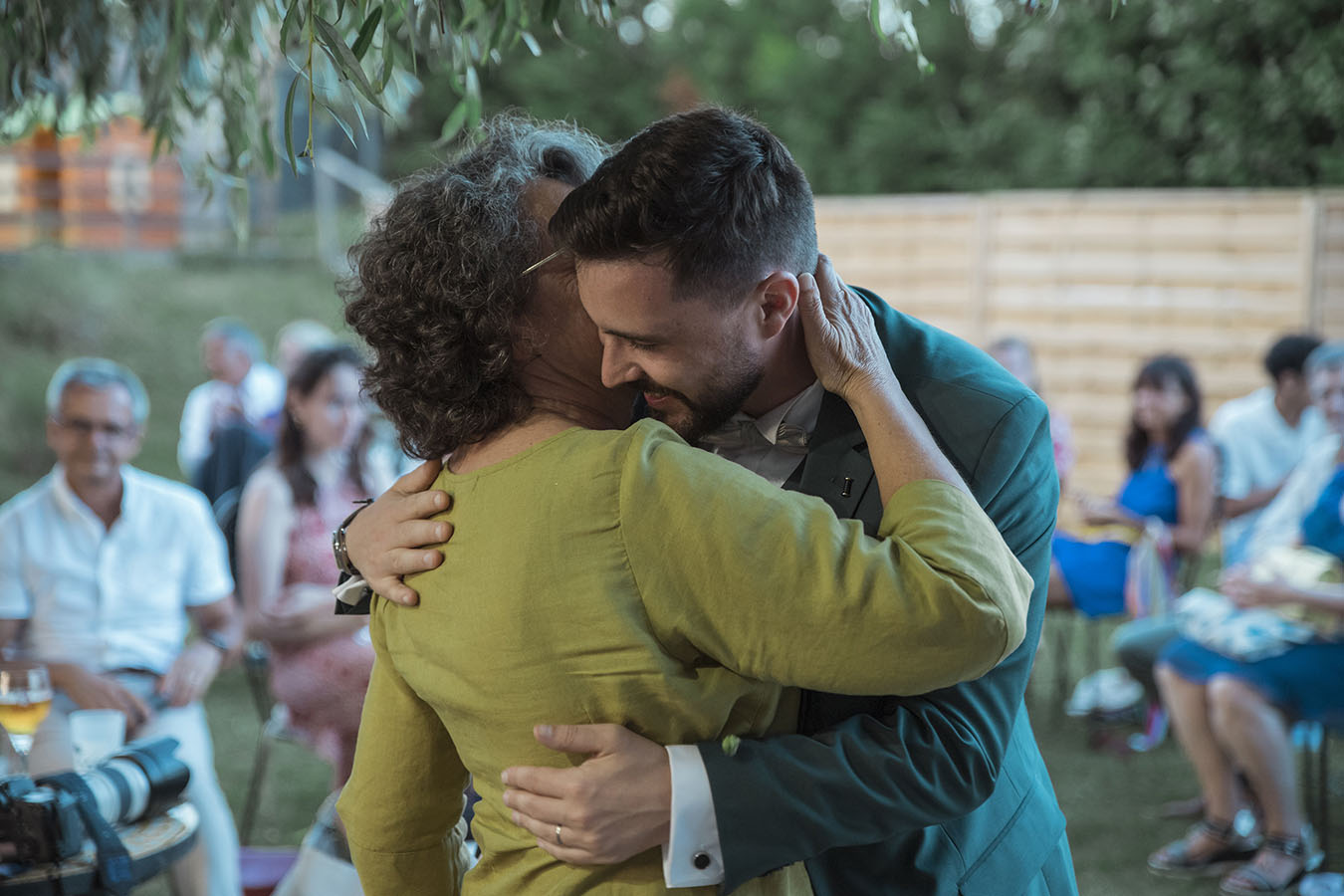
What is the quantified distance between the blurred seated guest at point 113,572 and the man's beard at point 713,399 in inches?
119

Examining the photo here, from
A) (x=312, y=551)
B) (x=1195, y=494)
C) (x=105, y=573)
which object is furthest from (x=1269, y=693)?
(x=105, y=573)

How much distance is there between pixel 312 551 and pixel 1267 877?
3611 mm

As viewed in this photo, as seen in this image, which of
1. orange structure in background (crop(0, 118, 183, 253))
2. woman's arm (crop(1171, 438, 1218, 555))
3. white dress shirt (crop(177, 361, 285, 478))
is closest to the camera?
woman's arm (crop(1171, 438, 1218, 555))

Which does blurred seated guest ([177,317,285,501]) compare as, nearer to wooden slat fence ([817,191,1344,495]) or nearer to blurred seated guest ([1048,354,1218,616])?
blurred seated guest ([1048,354,1218,616])

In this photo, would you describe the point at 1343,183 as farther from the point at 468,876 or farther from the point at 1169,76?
the point at 468,876

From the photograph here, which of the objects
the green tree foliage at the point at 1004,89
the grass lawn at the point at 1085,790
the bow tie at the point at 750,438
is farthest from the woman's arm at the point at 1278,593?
the green tree foliage at the point at 1004,89

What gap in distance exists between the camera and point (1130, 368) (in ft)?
34.1

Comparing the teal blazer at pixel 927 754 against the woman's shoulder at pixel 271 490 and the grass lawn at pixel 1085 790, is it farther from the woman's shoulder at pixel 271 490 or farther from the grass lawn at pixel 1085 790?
the woman's shoulder at pixel 271 490

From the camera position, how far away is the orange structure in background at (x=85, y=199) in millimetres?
15508

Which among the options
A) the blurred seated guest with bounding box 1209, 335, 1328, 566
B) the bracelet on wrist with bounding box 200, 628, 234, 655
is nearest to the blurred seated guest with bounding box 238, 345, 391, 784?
the bracelet on wrist with bounding box 200, 628, 234, 655

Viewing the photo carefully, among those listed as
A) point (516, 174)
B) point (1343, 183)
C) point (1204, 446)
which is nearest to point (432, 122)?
point (1343, 183)

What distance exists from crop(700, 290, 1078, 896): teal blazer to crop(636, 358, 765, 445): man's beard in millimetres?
113

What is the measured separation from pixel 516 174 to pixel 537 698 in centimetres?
→ 65

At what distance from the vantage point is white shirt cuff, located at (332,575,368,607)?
1.77 m
